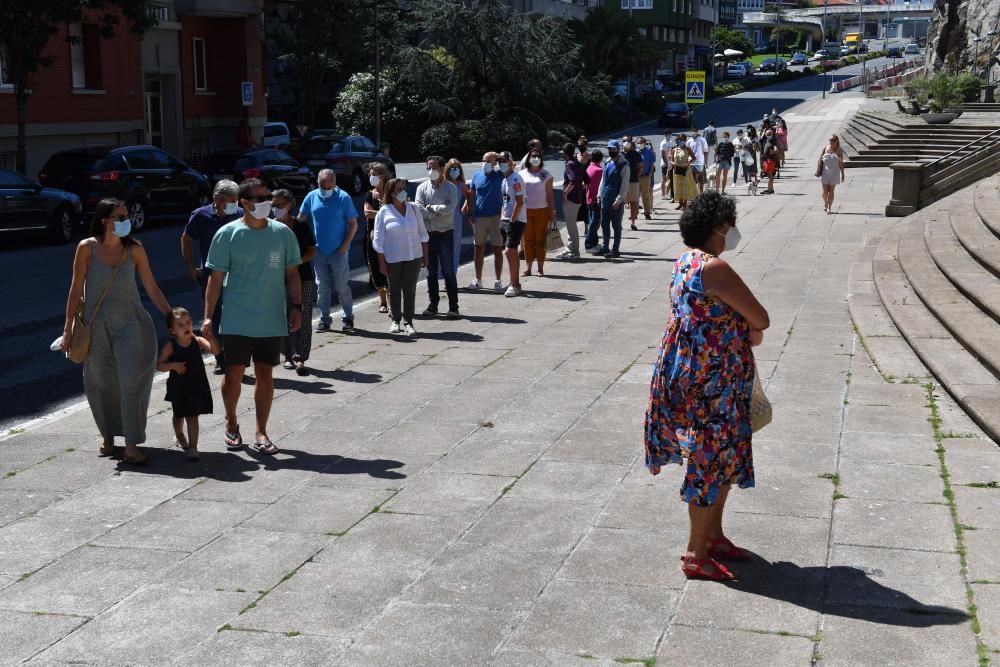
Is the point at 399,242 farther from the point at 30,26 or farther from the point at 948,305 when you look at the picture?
the point at 30,26

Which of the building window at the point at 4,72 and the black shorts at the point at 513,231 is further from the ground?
the building window at the point at 4,72

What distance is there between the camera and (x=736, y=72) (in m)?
106

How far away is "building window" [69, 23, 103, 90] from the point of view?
115ft

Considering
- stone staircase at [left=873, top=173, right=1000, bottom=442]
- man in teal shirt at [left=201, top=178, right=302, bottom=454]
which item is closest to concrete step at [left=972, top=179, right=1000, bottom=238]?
stone staircase at [left=873, top=173, right=1000, bottom=442]

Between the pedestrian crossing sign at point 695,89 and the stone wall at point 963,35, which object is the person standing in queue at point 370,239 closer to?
the pedestrian crossing sign at point 695,89

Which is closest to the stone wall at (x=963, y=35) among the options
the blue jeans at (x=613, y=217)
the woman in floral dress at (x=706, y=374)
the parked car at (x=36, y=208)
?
the blue jeans at (x=613, y=217)

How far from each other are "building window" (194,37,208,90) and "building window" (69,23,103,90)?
22.4ft

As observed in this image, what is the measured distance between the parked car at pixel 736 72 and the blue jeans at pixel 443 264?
9501cm

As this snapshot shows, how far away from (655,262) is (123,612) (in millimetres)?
13737

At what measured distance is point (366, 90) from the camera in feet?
169

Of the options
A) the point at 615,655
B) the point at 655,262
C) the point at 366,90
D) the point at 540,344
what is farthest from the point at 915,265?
the point at 366,90

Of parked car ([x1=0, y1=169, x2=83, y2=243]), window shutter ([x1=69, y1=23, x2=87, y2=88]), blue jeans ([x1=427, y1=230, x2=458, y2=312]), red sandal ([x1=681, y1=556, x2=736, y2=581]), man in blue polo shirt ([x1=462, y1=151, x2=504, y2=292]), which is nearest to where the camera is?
red sandal ([x1=681, y1=556, x2=736, y2=581])

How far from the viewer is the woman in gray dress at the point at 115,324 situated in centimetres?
805

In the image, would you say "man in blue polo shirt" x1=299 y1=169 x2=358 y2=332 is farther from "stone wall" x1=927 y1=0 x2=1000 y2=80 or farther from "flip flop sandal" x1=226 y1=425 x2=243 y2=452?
"stone wall" x1=927 y1=0 x2=1000 y2=80
